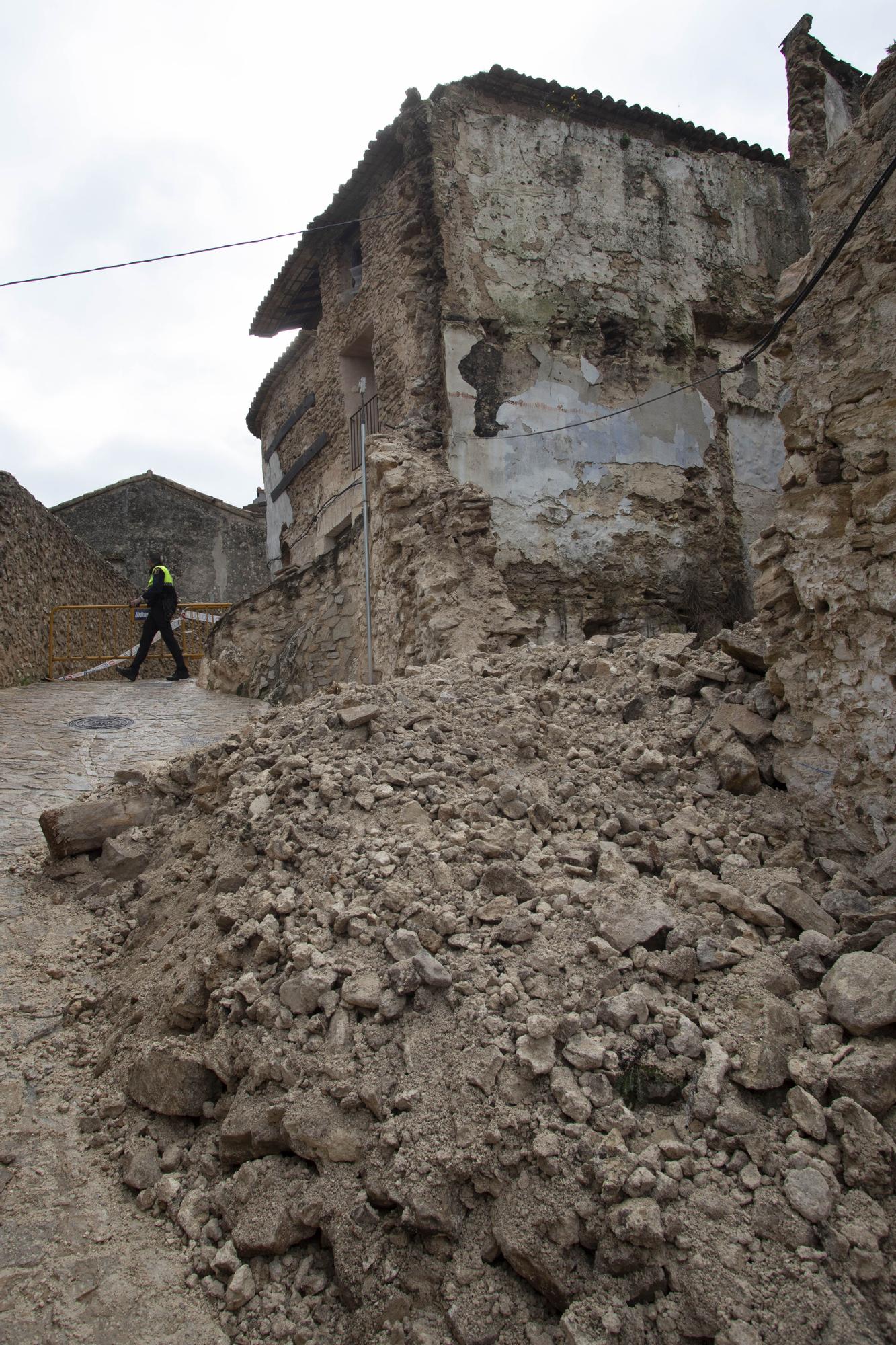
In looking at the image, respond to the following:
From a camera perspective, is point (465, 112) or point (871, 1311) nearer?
point (871, 1311)

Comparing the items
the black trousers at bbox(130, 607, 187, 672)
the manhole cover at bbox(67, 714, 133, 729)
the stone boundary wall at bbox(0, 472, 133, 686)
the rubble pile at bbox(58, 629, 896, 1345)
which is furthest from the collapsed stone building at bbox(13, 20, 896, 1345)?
the stone boundary wall at bbox(0, 472, 133, 686)

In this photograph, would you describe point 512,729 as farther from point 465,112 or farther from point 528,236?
point 465,112

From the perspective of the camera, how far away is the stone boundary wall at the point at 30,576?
36.9ft

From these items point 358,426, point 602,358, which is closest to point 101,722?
point 358,426

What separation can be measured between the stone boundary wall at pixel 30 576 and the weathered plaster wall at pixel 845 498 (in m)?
10.6

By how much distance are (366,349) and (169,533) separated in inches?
541

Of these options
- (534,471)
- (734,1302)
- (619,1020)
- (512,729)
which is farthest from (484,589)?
(734,1302)

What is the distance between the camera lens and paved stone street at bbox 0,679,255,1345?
2.06 meters

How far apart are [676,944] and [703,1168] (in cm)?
68

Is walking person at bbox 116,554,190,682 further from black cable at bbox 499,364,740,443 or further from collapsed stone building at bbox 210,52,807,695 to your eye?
black cable at bbox 499,364,740,443

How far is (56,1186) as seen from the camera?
96.2 inches

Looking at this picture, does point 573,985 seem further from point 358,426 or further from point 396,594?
point 358,426

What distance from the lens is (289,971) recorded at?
8.86ft

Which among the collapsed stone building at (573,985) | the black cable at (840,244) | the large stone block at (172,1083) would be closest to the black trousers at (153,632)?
the collapsed stone building at (573,985)
